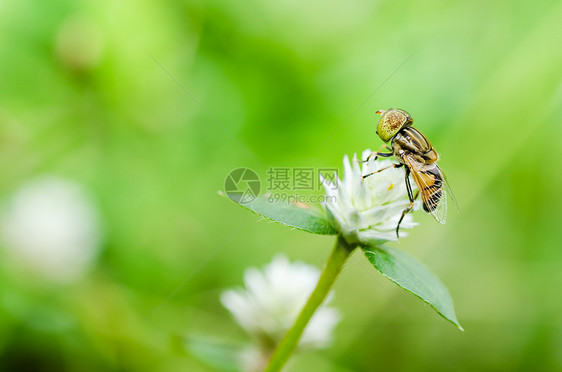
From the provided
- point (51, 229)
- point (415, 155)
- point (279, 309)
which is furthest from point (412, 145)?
point (51, 229)

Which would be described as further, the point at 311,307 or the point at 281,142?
the point at 281,142

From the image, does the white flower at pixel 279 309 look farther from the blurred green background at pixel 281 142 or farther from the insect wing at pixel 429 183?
the blurred green background at pixel 281 142

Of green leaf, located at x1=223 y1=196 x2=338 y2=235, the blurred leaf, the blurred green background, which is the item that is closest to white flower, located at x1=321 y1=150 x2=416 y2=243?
green leaf, located at x1=223 y1=196 x2=338 y2=235

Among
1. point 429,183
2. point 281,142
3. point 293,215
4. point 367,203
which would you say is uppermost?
point 281,142

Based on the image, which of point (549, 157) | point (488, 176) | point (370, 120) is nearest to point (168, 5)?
point (370, 120)

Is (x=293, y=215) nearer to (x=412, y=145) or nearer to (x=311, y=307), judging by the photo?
(x=311, y=307)

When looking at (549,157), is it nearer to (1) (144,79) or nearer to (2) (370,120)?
(2) (370,120)
